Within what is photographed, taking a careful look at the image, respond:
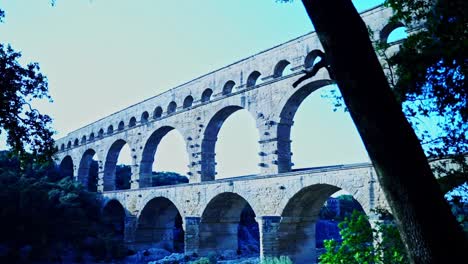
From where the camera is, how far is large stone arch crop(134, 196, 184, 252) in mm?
24391

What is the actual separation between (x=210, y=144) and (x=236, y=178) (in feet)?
10.9

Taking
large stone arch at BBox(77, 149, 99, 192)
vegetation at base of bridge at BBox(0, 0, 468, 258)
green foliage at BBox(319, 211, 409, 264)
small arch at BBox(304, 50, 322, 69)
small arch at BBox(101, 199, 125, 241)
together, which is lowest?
green foliage at BBox(319, 211, 409, 264)

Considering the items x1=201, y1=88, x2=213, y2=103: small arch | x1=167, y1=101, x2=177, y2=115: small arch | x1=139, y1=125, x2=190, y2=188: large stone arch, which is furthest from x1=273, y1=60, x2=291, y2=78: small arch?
x1=139, y1=125, x2=190, y2=188: large stone arch


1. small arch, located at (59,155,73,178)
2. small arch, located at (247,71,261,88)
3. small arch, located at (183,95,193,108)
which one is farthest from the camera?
small arch, located at (59,155,73,178)

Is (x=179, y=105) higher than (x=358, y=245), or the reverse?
(x=179, y=105)

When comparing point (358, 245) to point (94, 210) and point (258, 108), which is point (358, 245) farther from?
point (94, 210)

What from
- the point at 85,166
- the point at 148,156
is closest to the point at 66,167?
the point at 85,166

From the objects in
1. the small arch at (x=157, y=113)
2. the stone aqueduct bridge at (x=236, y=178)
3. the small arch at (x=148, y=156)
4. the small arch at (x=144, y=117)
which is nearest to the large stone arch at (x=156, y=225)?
the stone aqueduct bridge at (x=236, y=178)

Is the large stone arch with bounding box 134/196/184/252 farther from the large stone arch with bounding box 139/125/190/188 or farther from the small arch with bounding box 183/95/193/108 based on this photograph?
the small arch with bounding box 183/95/193/108

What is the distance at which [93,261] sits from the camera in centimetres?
2323

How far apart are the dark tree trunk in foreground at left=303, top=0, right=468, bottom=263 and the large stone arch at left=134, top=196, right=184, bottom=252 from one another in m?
21.6

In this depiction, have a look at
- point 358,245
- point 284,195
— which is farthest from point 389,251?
point 284,195

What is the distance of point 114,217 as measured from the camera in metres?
28.4

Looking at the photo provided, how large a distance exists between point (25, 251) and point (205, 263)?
1097cm
